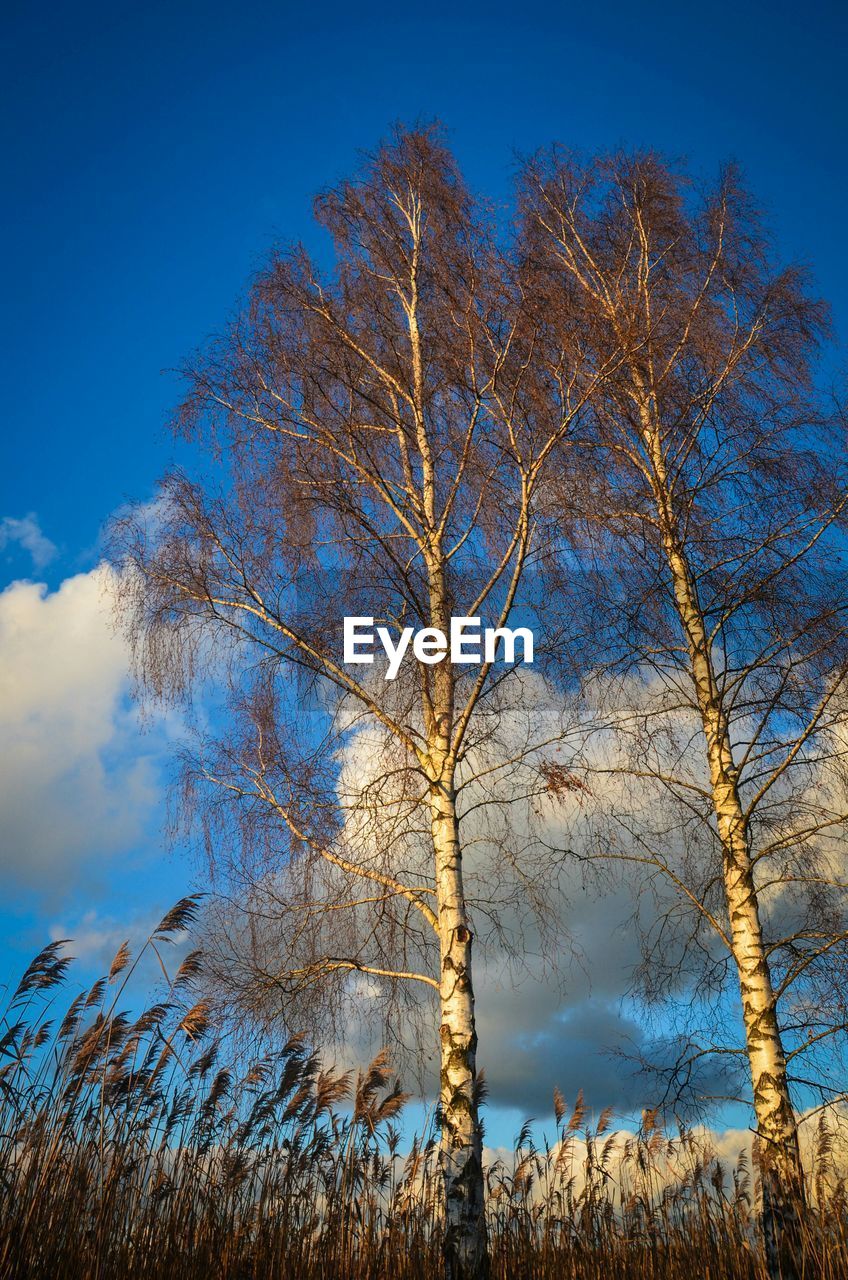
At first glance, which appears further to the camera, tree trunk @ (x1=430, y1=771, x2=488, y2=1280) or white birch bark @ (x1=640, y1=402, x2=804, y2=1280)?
white birch bark @ (x1=640, y1=402, x2=804, y2=1280)

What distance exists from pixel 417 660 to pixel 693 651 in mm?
2264

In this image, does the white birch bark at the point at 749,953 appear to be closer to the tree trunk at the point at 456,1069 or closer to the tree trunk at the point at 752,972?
the tree trunk at the point at 752,972

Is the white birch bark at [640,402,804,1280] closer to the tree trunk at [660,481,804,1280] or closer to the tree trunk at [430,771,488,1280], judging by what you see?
the tree trunk at [660,481,804,1280]

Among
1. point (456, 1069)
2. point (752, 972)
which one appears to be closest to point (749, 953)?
point (752, 972)

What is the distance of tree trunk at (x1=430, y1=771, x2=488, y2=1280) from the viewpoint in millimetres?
6262

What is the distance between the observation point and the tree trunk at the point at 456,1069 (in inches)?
247

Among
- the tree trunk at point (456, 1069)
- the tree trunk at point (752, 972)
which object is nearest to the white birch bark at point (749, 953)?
the tree trunk at point (752, 972)

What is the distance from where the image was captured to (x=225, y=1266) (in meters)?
5.78

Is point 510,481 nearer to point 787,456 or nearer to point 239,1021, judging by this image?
point 787,456

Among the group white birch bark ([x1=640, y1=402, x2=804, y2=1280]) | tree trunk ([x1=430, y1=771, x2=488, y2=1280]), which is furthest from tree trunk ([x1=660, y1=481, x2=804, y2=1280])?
tree trunk ([x1=430, y1=771, x2=488, y2=1280])

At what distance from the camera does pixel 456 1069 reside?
6.80 metres

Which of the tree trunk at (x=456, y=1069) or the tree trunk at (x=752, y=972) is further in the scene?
the tree trunk at (x=752, y=972)

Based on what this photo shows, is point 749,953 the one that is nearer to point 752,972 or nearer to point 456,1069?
point 752,972

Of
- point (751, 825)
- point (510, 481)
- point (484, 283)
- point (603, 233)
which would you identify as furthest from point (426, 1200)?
point (603, 233)
